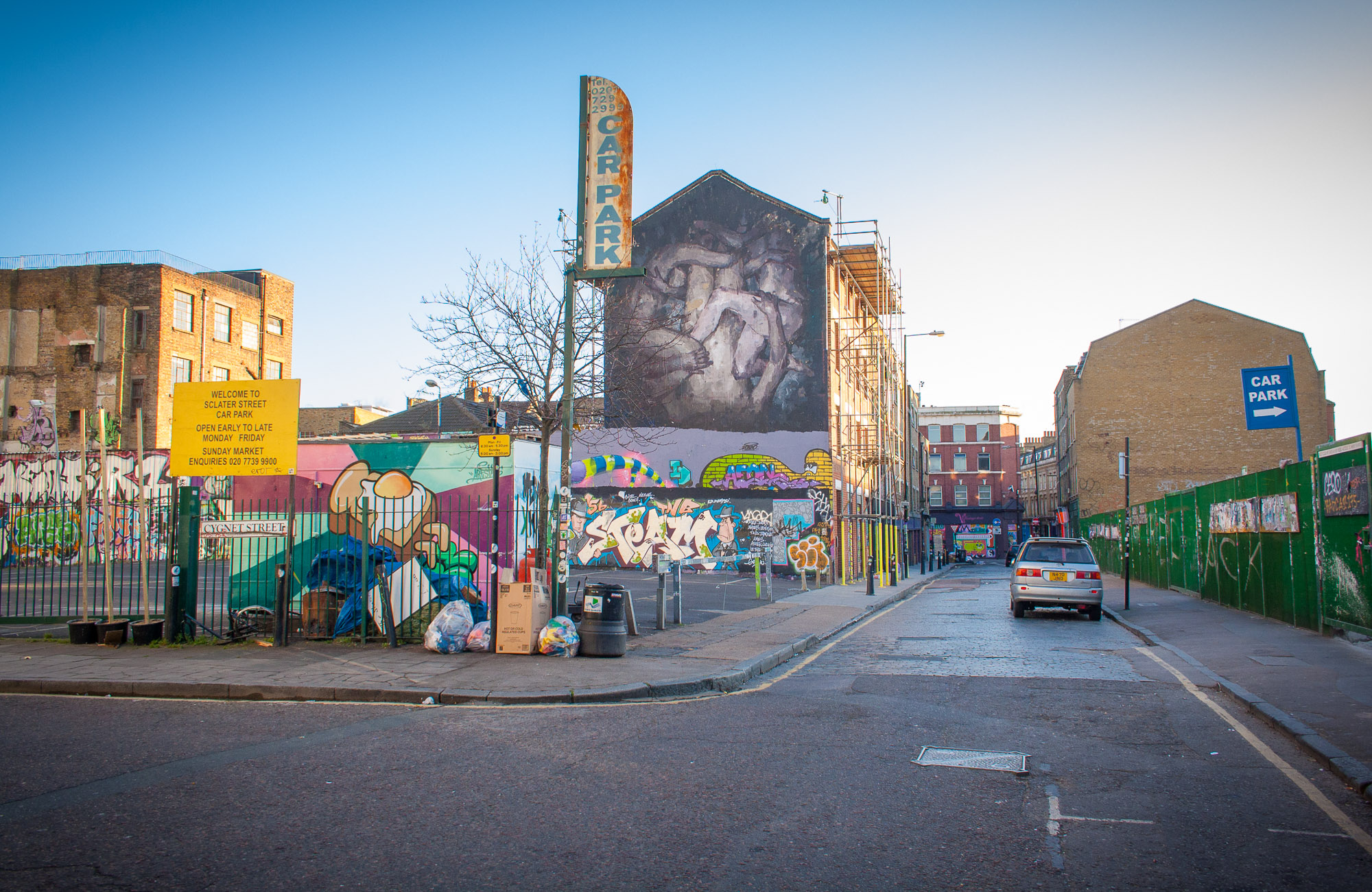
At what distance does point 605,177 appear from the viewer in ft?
44.7

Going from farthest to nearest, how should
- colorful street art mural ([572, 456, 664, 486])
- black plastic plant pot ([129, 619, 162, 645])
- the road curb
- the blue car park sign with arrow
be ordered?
colorful street art mural ([572, 456, 664, 486]) < the blue car park sign with arrow < black plastic plant pot ([129, 619, 162, 645]) < the road curb

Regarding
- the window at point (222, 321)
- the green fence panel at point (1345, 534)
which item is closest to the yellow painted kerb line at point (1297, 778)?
the green fence panel at point (1345, 534)

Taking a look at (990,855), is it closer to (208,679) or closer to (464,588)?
(208,679)

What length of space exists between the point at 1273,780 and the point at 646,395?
2961cm

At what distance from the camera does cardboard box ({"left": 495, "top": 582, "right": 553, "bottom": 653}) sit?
1151 cm

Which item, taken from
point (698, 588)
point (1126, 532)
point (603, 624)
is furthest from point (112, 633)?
point (1126, 532)

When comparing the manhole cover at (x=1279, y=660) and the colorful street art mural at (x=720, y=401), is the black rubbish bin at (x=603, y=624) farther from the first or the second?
the colorful street art mural at (x=720, y=401)

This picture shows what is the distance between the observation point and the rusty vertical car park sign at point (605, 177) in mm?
13336

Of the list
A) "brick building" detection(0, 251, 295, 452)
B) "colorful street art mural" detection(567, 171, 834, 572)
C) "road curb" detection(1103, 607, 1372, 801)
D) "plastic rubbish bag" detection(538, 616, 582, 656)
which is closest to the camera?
"road curb" detection(1103, 607, 1372, 801)

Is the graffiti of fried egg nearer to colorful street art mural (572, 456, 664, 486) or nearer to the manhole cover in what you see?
the manhole cover

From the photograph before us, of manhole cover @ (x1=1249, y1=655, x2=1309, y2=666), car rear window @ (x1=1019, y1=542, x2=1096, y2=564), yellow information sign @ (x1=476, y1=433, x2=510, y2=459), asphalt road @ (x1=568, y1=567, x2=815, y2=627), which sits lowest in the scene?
asphalt road @ (x1=568, y1=567, x2=815, y2=627)

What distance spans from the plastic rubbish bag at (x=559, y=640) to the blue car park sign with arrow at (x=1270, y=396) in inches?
535

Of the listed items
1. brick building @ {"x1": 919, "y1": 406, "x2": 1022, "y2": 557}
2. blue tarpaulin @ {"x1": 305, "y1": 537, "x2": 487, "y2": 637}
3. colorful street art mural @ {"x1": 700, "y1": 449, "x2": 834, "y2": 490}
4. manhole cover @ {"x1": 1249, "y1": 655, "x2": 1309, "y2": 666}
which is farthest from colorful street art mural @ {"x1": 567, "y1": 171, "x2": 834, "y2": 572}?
brick building @ {"x1": 919, "y1": 406, "x2": 1022, "y2": 557}

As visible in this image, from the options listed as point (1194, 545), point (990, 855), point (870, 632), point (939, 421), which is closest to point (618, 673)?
point (990, 855)
